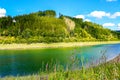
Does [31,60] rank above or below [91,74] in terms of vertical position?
below

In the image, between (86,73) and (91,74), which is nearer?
(91,74)

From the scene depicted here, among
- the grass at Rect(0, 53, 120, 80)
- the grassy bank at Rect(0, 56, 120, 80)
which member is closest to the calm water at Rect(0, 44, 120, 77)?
the grass at Rect(0, 53, 120, 80)

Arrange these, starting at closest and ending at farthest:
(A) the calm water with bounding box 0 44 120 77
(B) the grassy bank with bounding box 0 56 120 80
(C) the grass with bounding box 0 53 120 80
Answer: (B) the grassy bank with bounding box 0 56 120 80
(C) the grass with bounding box 0 53 120 80
(A) the calm water with bounding box 0 44 120 77

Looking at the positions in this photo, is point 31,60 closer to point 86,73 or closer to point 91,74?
point 86,73

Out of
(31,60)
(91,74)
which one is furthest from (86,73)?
(31,60)

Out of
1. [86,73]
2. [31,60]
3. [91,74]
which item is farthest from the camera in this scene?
[31,60]

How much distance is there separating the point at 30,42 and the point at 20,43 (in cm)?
435

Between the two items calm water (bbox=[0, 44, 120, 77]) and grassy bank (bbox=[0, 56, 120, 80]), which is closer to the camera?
grassy bank (bbox=[0, 56, 120, 80])

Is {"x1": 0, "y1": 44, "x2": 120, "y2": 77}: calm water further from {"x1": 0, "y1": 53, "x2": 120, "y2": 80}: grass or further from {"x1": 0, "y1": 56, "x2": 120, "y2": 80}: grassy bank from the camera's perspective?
{"x1": 0, "y1": 56, "x2": 120, "y2": 80}: grassy bank

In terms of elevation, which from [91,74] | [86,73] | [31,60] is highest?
[91,74]

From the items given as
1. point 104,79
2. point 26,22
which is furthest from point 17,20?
point 104,79

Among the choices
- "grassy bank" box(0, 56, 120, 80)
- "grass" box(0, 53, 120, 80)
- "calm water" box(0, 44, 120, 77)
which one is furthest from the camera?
"calm water" box(0, 44, 120, 77)

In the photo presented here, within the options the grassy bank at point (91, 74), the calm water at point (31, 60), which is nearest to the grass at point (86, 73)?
the grassy bank at point (91, 74)

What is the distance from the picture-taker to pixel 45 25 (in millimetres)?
187125
